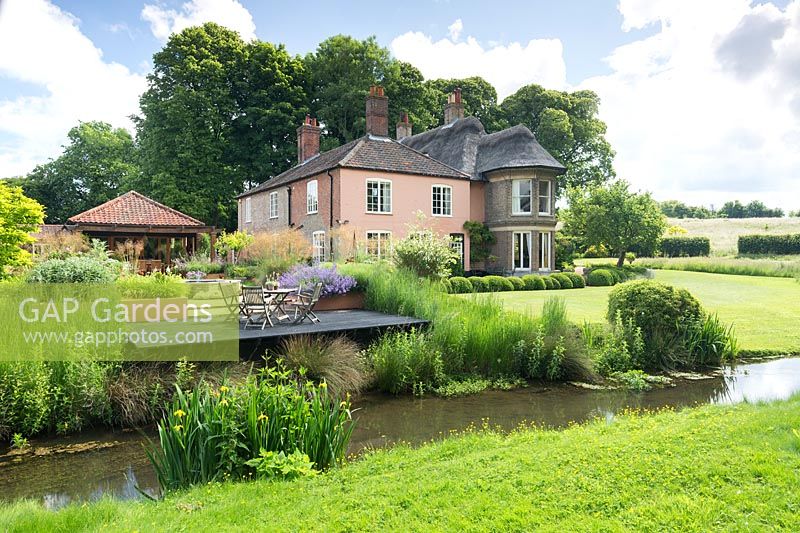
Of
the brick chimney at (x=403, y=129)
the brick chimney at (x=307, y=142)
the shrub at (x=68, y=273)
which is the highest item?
the brick chimney at (x=403, y=129)

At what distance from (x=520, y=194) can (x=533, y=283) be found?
6.01 meters

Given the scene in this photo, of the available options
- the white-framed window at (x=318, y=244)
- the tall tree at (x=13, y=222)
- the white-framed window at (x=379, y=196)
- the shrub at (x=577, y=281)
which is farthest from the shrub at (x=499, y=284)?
the tall tree at (x=13, y=222)

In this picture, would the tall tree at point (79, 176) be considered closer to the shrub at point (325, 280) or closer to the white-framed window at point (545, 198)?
the white-framed window at point (545, 198)

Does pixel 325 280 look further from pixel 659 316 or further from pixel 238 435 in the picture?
pixel 238 435

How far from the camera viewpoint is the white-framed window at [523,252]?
27.5 meters

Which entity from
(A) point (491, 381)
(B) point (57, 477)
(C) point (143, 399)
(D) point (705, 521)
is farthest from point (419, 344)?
(D) point (705, 521)

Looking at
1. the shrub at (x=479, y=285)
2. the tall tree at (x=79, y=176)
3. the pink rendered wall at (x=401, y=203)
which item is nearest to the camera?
the shrub at (x=479, y=285)

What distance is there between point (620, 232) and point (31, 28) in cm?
2998

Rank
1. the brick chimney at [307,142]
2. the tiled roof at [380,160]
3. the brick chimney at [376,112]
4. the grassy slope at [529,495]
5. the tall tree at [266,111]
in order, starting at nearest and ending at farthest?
1. the grassy slope at [529,495]
2. the tiled roof at [380,160]
3. the brick chimney at [376,112]
4. the brick chimney at [307,142]
5. the tall tree at [266,111]

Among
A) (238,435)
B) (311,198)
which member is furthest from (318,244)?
(238,435)

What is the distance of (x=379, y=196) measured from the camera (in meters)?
25.3

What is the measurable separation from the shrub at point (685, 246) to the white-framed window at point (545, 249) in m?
19.0

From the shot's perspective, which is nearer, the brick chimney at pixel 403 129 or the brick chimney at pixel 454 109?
the brick chimney at pixel 454 109

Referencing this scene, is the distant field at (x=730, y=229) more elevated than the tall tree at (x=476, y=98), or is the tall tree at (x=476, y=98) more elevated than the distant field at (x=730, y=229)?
the tall tree at (x=476, y=98)
